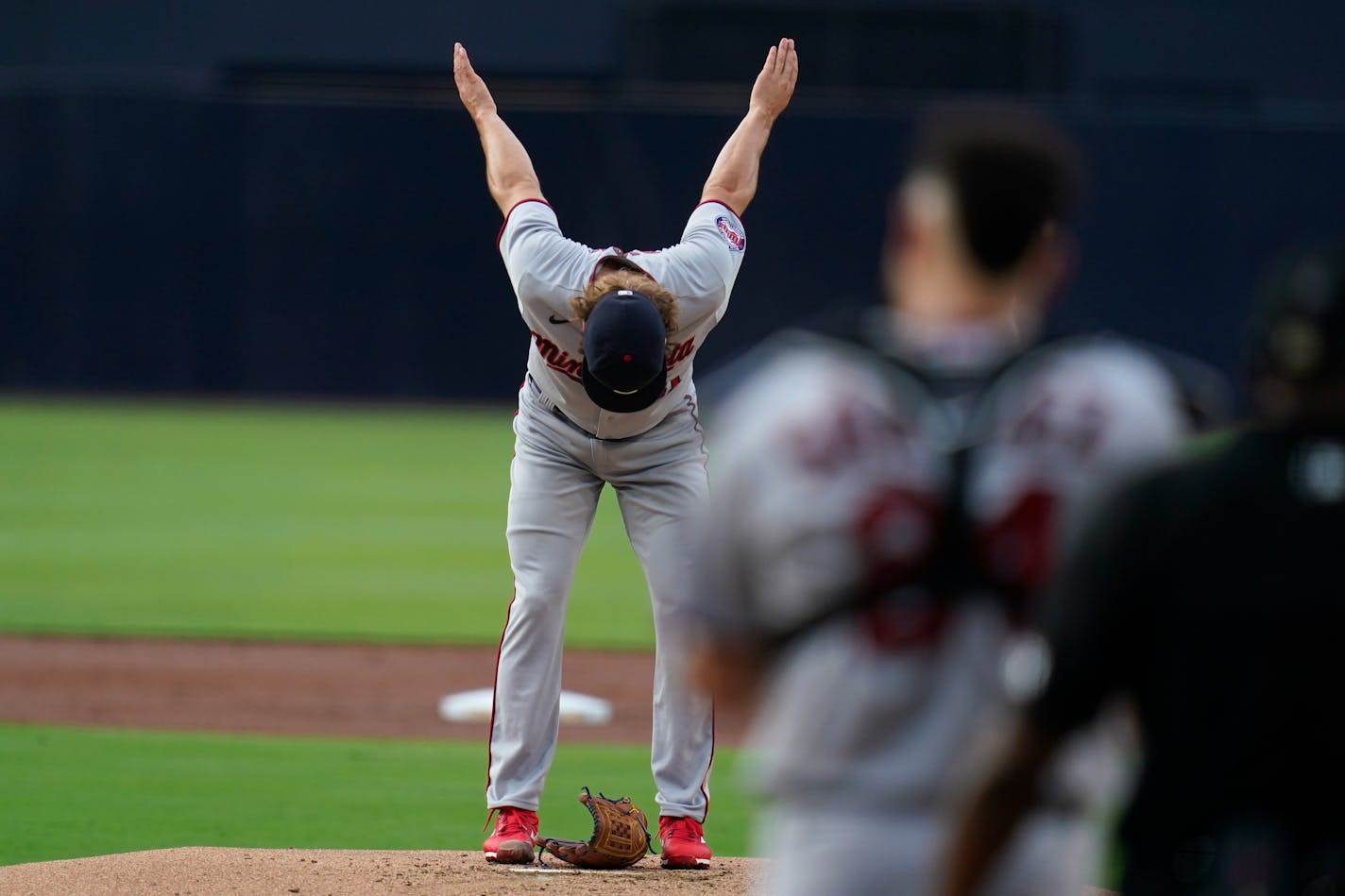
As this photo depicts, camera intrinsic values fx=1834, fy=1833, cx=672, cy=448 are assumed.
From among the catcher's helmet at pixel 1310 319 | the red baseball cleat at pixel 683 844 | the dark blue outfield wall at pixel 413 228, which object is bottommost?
the red baseball cleat at pixel 683 844

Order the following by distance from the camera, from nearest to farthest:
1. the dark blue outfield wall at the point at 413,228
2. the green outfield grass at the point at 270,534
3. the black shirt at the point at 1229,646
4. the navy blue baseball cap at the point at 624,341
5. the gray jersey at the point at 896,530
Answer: the black shirt at the point at 1229,646 → the gray jersey at the point at 896,530 → the navy blue baseball cap at the point at 624,341 → the green outfield grass at the point at 270,534 → the dark blue outfield wall at the point at 413,228

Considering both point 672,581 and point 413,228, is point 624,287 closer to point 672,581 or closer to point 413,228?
point 672,581

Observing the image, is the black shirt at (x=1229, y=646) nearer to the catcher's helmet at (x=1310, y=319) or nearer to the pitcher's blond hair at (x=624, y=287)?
the catcher's helmet at (x=1310, y=319)

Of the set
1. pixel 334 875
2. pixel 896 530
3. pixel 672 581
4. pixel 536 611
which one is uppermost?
pixel 672 581

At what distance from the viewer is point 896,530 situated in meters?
2.03

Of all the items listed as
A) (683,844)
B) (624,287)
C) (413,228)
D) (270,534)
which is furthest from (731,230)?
(413,228)

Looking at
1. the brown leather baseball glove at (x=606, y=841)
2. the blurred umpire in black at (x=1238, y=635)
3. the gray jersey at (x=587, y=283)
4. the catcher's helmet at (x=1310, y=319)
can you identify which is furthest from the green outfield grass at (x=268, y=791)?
the catcher's helmet at (x=1310, y=319)

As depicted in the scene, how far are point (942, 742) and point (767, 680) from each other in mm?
212

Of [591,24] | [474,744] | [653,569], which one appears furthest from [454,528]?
[591,24]

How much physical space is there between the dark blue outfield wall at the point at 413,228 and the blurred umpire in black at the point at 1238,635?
20740 millimetres

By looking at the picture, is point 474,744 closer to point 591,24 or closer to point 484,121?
point 484,121

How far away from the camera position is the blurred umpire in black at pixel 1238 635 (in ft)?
6.12

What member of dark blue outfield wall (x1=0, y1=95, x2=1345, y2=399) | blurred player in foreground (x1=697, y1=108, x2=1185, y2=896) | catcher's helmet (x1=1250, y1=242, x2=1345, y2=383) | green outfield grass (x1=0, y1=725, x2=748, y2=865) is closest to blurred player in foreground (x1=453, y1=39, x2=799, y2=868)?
green outfield grass (x1=0, y1=725, x2=748, y2=865)

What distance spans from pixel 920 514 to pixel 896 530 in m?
0.03
